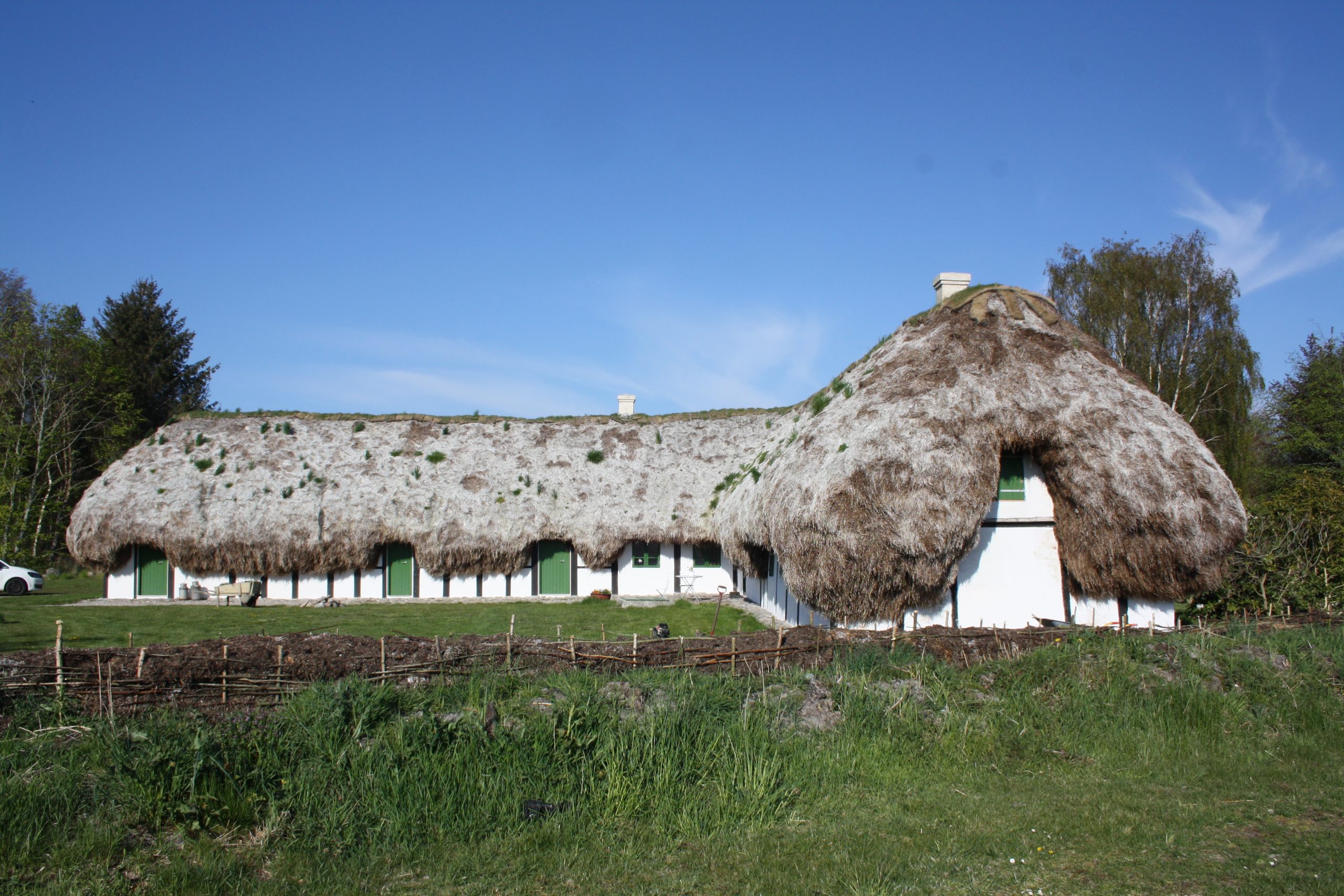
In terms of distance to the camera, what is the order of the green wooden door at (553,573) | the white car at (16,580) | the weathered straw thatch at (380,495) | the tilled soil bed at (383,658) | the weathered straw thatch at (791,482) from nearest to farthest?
the tilled soil bed at (383,658)
the weathered straw thatch at (791,482)
the weathered straw thatch at (380,495)
the green wooden door at (553,573)
the white car at (16,580)

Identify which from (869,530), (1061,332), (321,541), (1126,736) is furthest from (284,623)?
(1061,332)

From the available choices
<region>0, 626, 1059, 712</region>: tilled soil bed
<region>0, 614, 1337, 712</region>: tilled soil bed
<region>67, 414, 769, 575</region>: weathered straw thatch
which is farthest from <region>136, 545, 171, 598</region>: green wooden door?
<region>0, 626, 1059, 712</region>: tilled soil bed

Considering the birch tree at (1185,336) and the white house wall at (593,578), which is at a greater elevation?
the birch tree at (1185,336)

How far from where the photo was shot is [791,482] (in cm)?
1319

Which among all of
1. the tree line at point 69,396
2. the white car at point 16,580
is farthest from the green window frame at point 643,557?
the tree line at point 69,396

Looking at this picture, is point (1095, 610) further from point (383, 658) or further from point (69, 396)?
point (69, 396)

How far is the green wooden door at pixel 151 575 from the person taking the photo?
68.9 feet

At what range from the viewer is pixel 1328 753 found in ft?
23.9

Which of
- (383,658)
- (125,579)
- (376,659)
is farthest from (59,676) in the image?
(125,579)

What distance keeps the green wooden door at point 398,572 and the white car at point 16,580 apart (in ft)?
33.9

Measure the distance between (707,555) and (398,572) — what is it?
8.19 metres

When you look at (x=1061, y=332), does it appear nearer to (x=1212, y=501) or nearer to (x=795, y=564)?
(x=1212, y=501)

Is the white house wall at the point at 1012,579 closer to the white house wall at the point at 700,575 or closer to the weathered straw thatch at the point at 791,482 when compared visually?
the weathered straw thatch at the point at 791,482

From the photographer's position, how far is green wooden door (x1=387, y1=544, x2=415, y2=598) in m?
21.1
